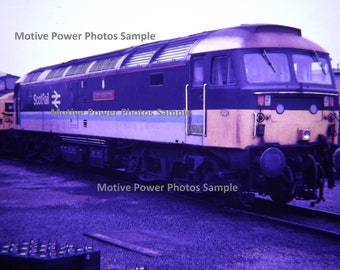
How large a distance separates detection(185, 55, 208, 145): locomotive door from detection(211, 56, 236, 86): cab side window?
201 millimetres

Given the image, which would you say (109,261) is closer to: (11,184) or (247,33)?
(247,33)

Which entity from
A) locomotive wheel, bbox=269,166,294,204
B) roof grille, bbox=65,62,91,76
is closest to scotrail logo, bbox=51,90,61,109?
roof grille, bbox=65,62,91,76

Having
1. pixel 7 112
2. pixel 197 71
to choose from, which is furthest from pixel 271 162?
pixel 7 112

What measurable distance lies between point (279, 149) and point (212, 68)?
7.33 ft

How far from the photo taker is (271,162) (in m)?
7.26

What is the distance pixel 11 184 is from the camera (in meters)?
11.9

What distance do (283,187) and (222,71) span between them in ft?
8.76

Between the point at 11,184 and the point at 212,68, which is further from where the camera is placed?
the point at 11,184

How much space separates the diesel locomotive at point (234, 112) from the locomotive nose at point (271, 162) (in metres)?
0.02

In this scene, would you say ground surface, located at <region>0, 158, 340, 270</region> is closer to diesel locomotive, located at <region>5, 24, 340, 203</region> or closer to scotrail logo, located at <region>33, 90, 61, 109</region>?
diesel locomotive, located at <region>5, 24, 340, 203</region>

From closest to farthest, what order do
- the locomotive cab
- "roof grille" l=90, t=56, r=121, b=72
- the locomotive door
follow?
1. the locomotive door
2. "roof grille" l=90, t=56, r=121, b=72
3. the locomotive cab

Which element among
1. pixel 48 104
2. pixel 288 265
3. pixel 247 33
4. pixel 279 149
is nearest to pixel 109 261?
pixel 288 265

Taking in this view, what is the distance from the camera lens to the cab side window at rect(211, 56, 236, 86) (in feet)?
26.3

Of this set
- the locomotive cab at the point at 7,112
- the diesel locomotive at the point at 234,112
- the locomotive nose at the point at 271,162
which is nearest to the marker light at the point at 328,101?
the diesel locomotive at the point at 234,112
